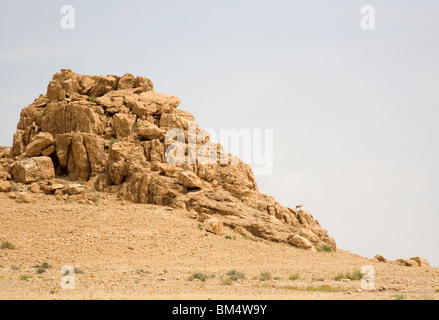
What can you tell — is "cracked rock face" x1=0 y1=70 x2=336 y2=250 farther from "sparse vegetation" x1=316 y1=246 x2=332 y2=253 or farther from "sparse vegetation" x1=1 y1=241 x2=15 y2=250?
"sparse vegetation" x1=1 y1=241 x2=15 y2=250

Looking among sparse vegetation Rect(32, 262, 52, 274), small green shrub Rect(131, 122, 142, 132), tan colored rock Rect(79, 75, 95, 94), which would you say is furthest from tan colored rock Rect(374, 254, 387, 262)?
tan colored rock Rect(79, 75, 95, 94)

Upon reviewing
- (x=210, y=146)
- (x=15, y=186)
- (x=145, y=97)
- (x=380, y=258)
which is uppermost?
(x=145, y=97)

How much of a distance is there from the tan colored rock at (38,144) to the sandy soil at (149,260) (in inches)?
161

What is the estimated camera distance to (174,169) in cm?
3350

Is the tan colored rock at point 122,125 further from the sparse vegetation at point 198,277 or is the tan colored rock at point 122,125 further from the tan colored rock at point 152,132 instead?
the sparse vegetation at point 198,277

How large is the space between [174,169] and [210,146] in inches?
129

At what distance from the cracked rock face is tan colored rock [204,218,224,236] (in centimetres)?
14

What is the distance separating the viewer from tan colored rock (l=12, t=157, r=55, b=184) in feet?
108

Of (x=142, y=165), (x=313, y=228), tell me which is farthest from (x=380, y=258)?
(x=142, y=165)

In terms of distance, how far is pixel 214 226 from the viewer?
29.8 m

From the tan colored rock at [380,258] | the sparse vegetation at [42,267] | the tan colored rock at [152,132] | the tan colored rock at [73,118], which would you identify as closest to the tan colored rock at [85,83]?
the tan colored rock at [73,118]

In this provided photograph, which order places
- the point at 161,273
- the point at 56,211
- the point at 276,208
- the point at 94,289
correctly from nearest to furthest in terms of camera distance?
the point at 94,289 → the point at 161,273 → the point at 56,211 → the point at 276,208

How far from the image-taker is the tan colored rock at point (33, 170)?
32.9 m

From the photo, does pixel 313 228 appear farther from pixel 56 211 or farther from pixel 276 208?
pixel 56 211
